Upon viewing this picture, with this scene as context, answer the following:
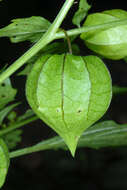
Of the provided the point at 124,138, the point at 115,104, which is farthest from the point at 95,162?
the point at 124,138

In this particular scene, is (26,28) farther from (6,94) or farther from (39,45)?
(6,94)

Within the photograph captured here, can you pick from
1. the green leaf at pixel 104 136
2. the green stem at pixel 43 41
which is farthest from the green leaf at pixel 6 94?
the green stem at pixel 43 41

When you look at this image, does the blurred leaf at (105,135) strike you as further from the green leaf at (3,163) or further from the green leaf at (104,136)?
the green leaf at (3,163)

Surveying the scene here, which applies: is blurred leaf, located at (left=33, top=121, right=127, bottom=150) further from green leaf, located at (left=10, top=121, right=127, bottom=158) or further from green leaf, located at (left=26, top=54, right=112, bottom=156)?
green leaf, located at (left=26, top=54, right=112, bottom=156)

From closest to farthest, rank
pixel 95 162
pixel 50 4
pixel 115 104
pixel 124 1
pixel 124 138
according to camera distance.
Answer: pixel 124 138 → pixel 50 4 → pixel 124 1 → pixel 95 162 → pixel 115 104

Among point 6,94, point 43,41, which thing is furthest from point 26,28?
point 6,94

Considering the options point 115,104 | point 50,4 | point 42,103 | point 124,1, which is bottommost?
point 115,104

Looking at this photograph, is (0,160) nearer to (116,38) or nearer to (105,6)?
(116,38)
